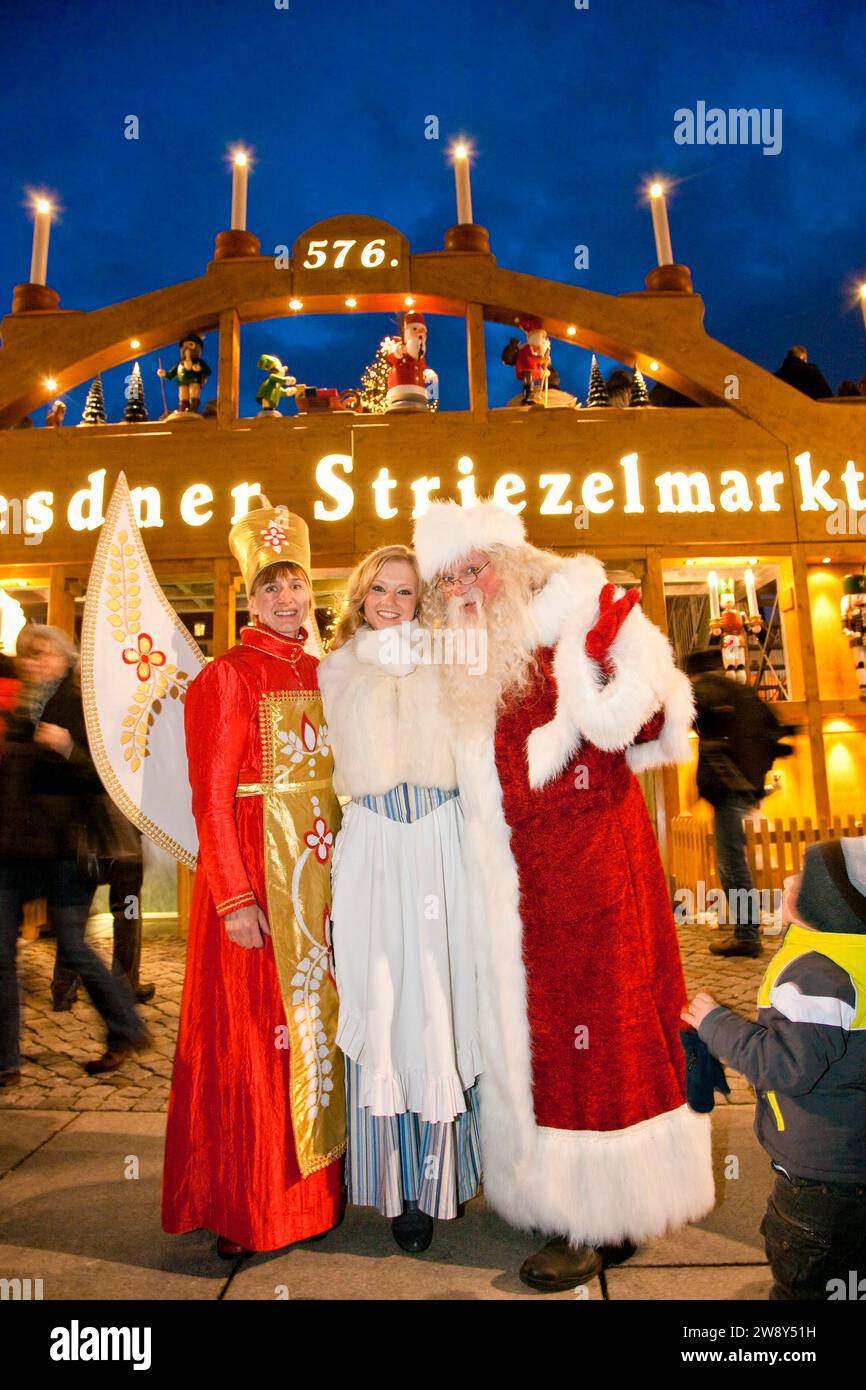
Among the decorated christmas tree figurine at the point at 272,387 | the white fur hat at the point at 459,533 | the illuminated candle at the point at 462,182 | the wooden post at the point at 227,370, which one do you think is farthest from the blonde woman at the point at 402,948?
the illuminated candle at the point at 462,182

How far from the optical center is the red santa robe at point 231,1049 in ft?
6.50

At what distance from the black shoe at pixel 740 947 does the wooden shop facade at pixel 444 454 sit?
4.94ft

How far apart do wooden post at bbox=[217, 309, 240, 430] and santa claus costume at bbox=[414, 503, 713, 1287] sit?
17.0 feet

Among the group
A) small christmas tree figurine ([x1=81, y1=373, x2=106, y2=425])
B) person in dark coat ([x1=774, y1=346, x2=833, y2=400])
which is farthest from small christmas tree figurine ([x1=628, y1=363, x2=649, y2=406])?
small christmas tree figurine ([x1=81, y1=373, x2=106, y2=425])

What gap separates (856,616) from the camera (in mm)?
6680

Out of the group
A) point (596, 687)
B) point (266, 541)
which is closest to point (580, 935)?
point (596, 687)

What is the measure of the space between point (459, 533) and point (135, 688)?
116 cm

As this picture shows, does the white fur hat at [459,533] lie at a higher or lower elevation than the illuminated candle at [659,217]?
lower

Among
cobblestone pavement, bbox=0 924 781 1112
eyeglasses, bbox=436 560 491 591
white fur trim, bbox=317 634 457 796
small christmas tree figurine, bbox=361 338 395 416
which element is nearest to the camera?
white fur trim, bbox=317 634 457 796

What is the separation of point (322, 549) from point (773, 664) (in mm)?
4673

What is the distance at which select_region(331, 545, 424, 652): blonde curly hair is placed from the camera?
2.27 m

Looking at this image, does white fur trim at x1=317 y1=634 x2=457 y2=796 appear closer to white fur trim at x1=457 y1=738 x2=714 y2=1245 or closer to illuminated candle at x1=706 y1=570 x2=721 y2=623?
white fur trim at x1=457 y1=738 x2=714 y2=1245

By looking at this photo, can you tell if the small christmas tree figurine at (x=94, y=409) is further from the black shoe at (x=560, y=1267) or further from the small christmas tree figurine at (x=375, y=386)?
the black shoe at (x=560, y=1267)
